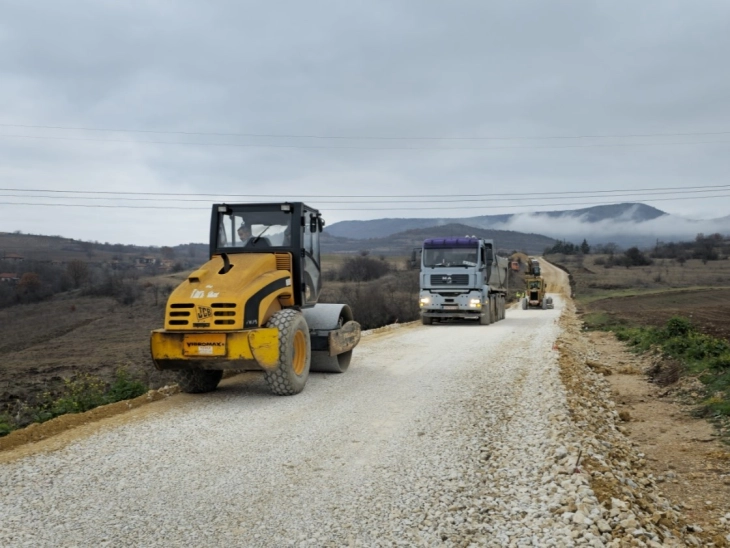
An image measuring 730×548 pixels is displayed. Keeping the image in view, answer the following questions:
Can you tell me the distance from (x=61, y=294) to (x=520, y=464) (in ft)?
187

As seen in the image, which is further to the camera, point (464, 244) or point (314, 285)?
point (464, 244)

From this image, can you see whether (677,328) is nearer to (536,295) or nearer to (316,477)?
(316,477)

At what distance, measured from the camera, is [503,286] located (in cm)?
3027

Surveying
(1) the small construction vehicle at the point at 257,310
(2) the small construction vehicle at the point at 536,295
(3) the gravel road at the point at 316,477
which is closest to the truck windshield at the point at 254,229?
(1) the small construction vehicle at the point at 257,310

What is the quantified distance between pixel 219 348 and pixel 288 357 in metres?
1.04

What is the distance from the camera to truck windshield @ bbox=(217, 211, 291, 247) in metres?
10.0

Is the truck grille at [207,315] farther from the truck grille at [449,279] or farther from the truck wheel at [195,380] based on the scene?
the truck grille at [449,279]

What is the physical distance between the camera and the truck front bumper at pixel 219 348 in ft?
27.3

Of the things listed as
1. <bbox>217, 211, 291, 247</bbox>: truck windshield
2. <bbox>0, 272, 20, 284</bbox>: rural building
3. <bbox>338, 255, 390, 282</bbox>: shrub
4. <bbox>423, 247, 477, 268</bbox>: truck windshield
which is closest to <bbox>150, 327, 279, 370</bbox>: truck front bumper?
<bbox>217, 211, 291, 247</bbox>: truck windshield

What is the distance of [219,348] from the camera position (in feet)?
27.3

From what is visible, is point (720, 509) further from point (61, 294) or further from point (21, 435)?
point (61, 294)

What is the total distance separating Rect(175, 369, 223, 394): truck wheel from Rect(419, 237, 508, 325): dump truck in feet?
50.3

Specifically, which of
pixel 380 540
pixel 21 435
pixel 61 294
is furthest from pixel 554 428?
pixel 61 294

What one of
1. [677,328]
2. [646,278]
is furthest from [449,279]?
[646,278]
